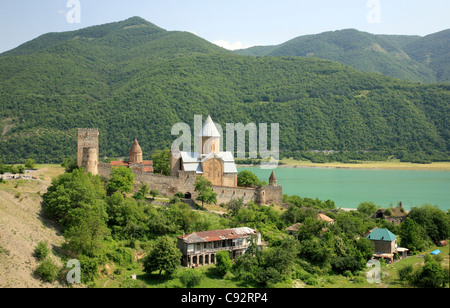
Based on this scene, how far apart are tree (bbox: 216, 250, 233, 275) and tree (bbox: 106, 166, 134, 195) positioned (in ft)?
27.1

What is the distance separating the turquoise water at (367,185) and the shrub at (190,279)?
25.9 metres

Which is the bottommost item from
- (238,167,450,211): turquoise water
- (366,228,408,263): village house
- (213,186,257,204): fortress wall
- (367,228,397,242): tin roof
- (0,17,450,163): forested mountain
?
(238,167,450,211): turquoise water

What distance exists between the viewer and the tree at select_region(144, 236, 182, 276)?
1977cm

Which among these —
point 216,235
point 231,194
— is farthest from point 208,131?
point 216,235

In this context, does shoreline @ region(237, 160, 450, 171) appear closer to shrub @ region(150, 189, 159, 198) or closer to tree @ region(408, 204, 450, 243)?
tree @ region(408, 204, 450, 243)

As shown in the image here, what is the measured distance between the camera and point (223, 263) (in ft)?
68.7

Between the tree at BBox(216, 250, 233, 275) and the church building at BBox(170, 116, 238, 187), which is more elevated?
the church building at BBox(170, 116, 238, 187)

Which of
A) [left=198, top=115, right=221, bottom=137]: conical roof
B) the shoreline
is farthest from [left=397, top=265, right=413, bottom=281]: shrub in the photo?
the shoreline

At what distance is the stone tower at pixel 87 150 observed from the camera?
1086 inches

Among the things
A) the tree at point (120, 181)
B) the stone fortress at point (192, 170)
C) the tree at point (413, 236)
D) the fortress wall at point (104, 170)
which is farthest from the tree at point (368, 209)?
the fortress wall at point (104, 170)

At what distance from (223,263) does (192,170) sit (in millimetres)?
11364

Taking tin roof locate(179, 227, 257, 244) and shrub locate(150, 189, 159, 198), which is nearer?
tin roof locate(179, 227, 257, 244)

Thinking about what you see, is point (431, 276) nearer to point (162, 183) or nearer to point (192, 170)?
point (162, 183)

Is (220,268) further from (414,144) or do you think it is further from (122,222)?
(414,144)
